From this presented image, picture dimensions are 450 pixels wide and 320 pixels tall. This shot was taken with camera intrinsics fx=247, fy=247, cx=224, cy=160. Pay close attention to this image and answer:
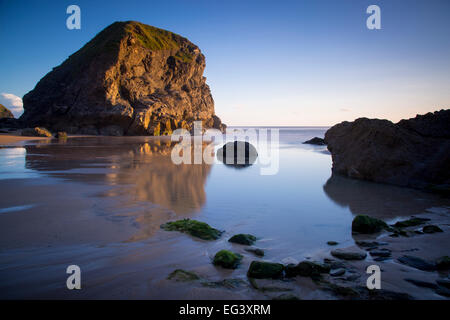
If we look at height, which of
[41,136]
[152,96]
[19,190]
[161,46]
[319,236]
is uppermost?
[161,46]

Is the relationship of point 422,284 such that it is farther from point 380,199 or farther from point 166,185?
point 166,185

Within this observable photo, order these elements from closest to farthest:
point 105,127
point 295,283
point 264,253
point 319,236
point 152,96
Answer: point 295,283 < point 264,253 < point 319,236 < point 105,127 < point 152,96

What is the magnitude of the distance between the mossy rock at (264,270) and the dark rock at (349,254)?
3.08 feet

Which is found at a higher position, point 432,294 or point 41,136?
point 41,136

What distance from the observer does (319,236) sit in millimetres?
3881

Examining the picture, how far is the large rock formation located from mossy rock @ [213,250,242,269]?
665 cm

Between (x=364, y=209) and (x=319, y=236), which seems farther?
(x=364, y=209)

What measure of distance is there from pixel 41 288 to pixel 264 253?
7.92 ft

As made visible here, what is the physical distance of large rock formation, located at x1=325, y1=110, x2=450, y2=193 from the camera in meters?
7.39

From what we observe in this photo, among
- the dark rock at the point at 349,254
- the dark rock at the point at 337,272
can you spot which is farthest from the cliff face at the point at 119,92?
the dark rock at the point at 337,272

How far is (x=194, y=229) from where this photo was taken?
3.78m

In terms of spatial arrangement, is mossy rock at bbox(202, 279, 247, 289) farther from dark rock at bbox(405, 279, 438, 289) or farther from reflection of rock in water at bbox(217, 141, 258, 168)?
reflection of rock in water at bbox(217, 141, 258, 168)

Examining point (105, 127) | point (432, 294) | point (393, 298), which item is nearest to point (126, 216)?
point (393, 298)

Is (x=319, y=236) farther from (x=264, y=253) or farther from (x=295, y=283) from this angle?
(x=295, y=283)
